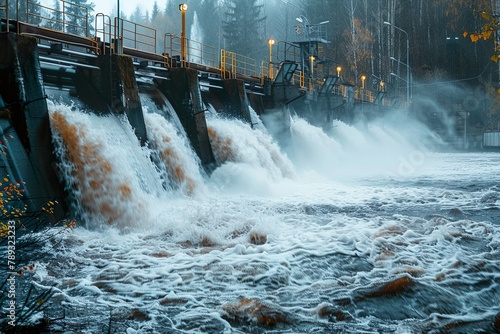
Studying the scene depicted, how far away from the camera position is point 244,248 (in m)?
9.14

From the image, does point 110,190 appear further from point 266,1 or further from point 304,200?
point 266,1

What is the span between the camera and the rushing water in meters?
6.16

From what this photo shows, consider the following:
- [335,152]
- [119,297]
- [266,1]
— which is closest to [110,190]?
[119,297]

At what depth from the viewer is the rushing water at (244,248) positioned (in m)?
6.16

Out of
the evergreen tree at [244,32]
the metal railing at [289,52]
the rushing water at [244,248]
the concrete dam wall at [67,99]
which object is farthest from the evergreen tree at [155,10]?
the rushing water at [244,248]

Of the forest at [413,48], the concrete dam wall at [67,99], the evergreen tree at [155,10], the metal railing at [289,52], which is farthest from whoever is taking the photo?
the evergreen tree at [155,10]

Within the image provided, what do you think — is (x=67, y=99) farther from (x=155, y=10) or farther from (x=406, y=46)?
(x=155, y=10)

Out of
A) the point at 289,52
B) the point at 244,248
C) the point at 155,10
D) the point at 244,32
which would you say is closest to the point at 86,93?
the point at 244,248

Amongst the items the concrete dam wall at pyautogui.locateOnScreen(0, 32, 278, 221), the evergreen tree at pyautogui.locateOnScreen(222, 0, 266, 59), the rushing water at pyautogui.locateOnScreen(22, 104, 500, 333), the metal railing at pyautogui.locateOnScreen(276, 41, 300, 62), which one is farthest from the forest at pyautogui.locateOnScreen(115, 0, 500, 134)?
the rushing water at pyautogui.locateOnScreen(22, 104, 500, 333)

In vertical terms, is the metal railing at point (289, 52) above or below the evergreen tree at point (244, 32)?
below

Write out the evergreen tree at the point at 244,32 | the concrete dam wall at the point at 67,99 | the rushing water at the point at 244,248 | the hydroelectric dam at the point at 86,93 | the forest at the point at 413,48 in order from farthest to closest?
the evergreen tree at the point at 244,32, the forest at the point at 413,48, the hydroelectric dam at the point at 86,93, the concrete dam wall at the point at 67,99, the rushing water at the point at 244,248

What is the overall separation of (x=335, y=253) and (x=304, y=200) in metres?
6.75

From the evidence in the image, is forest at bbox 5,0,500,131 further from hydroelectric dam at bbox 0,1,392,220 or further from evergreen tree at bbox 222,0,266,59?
hydroelectric dam at bbox 0,1,392,220

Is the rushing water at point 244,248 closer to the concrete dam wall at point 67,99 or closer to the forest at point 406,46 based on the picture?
the concrete dam wall at point 67,99
